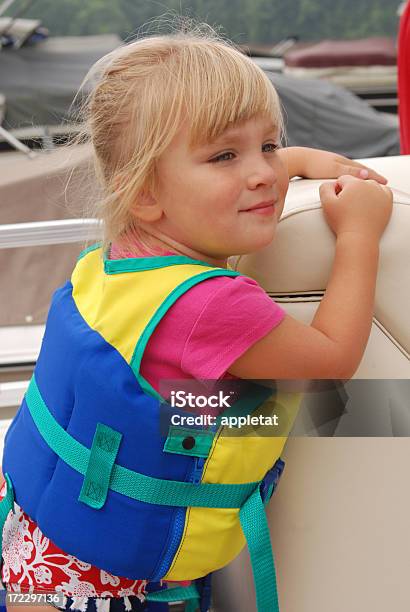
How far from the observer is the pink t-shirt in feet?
2.67

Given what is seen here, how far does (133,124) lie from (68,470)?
1.23 feet

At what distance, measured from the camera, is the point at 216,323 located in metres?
0.81

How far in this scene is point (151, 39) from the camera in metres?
0.94

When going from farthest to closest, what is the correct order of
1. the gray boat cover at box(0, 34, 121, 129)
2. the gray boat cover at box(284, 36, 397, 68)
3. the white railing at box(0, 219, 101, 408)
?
the gray boat cover at box(284, 36, 397, 68), the gray boat cover at box(0, 34, 121, 129), the white railing at box(0, 219, 101, 408)

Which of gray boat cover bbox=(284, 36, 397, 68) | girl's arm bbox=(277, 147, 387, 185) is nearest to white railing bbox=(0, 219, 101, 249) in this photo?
girl's arm bbox=(277, 147, 387, 185)

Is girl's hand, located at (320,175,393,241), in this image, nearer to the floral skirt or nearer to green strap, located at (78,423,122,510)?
green strap, located at (78,423,122,510)

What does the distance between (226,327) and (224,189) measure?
0.15 meters

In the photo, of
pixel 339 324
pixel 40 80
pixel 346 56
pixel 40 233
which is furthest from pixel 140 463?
pixel 346 56

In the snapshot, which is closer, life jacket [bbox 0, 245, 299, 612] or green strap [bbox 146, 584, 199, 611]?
life jacket [bbox 0, 245, 299, 612]

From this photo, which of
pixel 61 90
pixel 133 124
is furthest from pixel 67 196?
pixel 61 90

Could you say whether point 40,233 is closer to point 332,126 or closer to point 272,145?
point 272,145

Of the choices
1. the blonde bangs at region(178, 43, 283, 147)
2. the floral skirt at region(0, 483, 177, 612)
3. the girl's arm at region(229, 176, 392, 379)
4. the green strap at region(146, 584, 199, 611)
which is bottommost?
the green strap at region(146, 584, 199, 611)

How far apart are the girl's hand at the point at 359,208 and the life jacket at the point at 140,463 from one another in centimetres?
14

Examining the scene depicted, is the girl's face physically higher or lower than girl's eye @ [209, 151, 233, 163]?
lower
